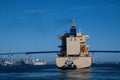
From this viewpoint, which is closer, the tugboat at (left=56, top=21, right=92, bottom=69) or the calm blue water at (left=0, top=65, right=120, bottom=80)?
the calm blue water at (left=0, top=65, right=120, bottom=80)

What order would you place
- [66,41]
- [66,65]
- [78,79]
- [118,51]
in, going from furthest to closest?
[118,51] < [66,41] < [66,65] < [78,79]

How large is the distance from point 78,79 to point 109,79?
4.66 metres

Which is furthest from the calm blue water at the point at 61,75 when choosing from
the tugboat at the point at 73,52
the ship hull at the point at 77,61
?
the ship hull at the point at 77,61

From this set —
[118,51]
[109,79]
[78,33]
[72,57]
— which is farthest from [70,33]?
[118,51]

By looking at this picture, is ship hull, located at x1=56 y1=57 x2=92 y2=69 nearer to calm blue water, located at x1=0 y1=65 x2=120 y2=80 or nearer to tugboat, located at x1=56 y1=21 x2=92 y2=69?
tugboat, located at x1=56 y1=21 x2=92 y2=69

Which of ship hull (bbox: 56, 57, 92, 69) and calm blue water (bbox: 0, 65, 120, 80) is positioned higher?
ship hull (bbox: 56, 57, 92, 69)

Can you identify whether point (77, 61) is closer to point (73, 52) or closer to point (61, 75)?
point (73, 52)

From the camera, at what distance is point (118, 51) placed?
16562 cm

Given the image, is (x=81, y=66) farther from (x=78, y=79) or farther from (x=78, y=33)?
(x=78, y=79)

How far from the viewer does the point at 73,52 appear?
98.4 m

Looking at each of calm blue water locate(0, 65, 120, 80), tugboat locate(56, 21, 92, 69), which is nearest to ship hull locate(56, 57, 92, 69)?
tugboat locate(56, 21, 92, 69)

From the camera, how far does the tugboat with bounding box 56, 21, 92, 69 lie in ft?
310

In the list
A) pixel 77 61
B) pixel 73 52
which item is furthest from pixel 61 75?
pixel 73 52

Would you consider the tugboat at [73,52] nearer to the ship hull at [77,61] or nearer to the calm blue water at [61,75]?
the ship hull at [77,61]
